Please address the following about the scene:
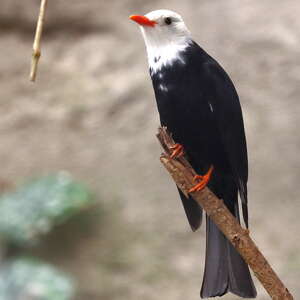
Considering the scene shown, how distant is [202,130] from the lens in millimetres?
2330

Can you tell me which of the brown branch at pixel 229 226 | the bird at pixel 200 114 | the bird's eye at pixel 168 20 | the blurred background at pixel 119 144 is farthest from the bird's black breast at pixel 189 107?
the blurred background at pixel 119 144

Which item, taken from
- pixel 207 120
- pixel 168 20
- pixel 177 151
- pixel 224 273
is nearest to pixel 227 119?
pixel 207 120

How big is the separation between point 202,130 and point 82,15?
2365 millimetres

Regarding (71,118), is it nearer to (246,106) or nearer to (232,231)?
(246,106)

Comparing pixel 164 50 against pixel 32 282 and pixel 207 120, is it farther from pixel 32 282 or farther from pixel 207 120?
pixel 32 282

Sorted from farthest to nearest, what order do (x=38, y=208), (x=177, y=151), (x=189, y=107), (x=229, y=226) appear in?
(x=38, y=208)
(x=189, y=107)
(x=177, y=151)
(x=229, y=226)

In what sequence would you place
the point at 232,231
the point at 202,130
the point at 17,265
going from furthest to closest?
the point at 17,265, the point at 202,130, the point at 232,231

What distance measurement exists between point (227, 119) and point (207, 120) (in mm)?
66

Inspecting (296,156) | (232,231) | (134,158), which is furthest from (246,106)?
(232,231)

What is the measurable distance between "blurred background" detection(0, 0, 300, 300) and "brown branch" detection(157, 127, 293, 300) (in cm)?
190

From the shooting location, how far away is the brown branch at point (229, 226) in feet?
6.45

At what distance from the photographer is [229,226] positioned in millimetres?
2018

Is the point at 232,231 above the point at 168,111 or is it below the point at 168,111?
below

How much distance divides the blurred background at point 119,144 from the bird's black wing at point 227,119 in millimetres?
1644
